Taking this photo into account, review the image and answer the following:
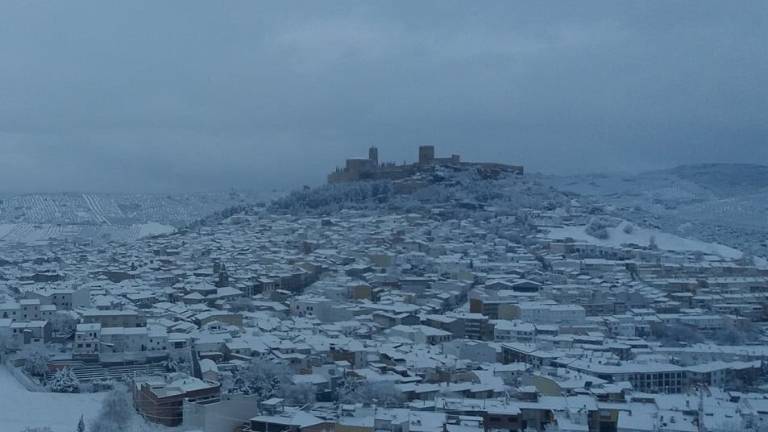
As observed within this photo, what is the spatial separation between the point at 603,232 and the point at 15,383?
12.7 metres

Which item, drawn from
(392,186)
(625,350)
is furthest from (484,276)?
(392,186)

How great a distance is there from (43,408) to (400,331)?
14.5 feet

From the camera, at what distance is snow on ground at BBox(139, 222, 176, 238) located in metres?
28.8

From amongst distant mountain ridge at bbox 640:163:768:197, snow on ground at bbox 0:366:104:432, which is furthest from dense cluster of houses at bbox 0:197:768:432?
distant mountain ridge at bbox 640:163:768:197

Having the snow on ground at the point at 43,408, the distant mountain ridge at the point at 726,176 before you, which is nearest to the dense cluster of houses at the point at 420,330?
the snow on ground at the point at 43,408

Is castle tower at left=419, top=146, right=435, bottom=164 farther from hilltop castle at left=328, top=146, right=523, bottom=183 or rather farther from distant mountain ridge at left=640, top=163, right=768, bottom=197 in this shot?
distant mountain ridge at left=640, top=163, right=768, bottom=197

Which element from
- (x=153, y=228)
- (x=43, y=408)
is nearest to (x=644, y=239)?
(x=43, y=408)

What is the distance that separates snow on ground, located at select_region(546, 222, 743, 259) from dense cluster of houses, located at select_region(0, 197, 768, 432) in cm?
62

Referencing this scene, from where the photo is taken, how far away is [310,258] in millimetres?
17609

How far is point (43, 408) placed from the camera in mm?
8906

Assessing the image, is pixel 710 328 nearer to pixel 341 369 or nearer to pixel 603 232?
pixel 341 369

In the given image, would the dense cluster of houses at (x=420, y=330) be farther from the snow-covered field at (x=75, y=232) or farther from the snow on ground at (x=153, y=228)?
the snow on ground at (x=153, y=228)

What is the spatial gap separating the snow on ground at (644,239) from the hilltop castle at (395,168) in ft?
24.8

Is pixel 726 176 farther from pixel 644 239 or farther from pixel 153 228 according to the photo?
pixel 153 228
